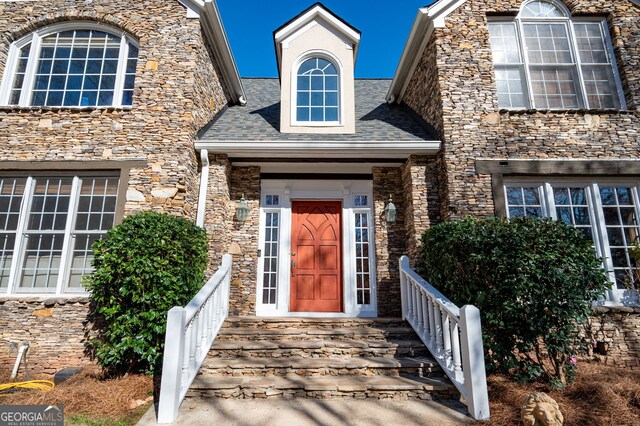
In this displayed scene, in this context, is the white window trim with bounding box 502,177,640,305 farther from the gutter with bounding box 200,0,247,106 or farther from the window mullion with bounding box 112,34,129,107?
the window mullion with bounding box 112,34,129,107

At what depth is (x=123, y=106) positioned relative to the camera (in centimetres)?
646

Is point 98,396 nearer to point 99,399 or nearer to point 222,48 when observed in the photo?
point 99,399

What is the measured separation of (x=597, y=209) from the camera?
19.9 ft

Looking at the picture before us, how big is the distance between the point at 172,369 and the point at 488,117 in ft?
21.0

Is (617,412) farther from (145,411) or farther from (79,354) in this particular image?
(79,354)

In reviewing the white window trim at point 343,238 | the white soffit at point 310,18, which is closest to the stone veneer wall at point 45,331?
the white window trim at point 343,238

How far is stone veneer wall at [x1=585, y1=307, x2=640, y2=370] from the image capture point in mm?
5348

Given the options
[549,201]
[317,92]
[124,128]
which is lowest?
[549,201]

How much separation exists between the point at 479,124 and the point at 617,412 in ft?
15.2

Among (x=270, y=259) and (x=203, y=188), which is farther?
(x=270, y=259)

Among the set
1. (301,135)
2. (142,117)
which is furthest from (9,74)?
(301,135)

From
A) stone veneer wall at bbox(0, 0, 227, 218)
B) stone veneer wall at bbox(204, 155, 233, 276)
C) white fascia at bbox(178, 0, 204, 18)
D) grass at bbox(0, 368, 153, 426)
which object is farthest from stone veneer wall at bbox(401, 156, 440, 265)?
white fascia at bbox(178, 0, 204, 18)

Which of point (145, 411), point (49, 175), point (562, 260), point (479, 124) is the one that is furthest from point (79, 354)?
point (479, 124)

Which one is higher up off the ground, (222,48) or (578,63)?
(222,48)
